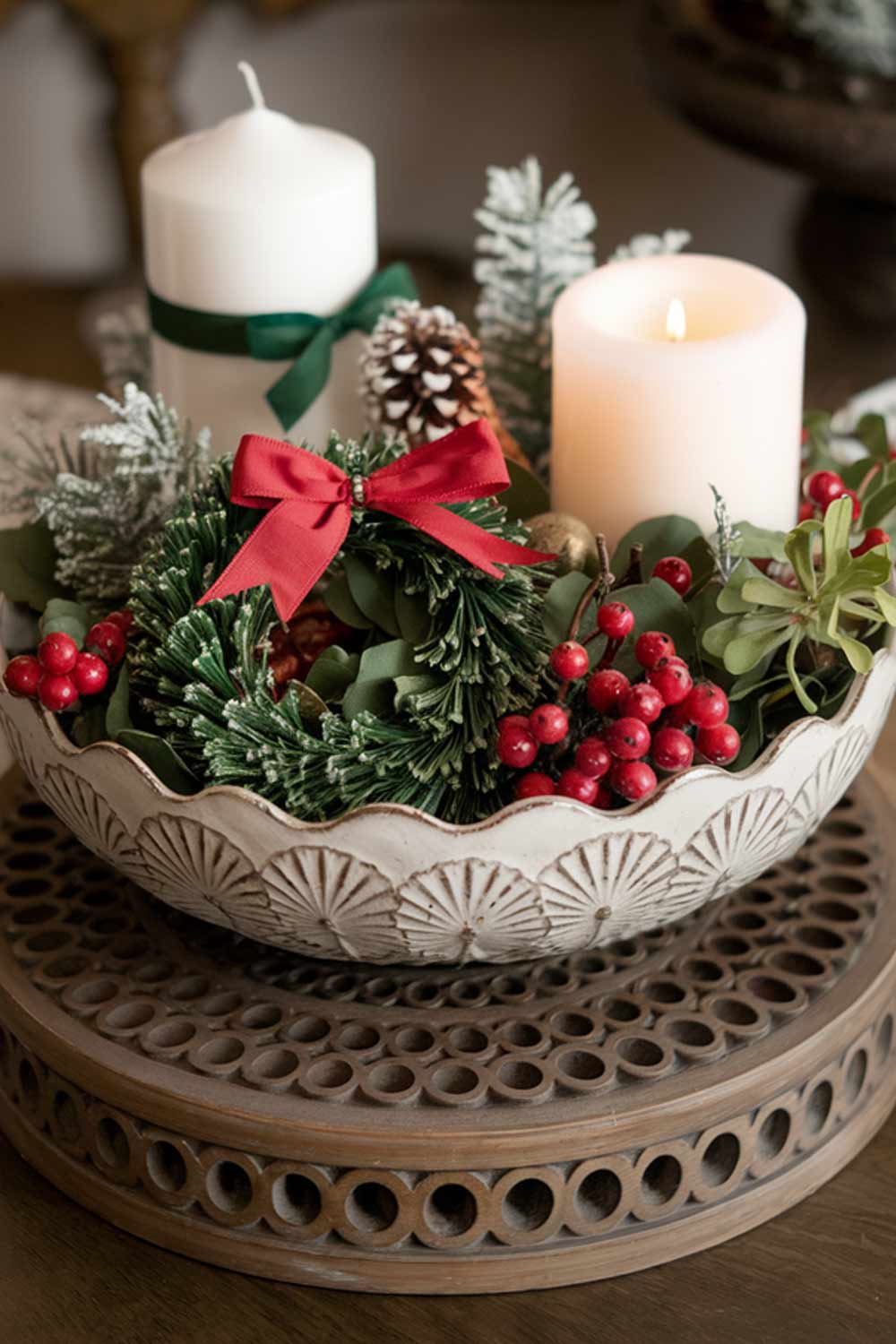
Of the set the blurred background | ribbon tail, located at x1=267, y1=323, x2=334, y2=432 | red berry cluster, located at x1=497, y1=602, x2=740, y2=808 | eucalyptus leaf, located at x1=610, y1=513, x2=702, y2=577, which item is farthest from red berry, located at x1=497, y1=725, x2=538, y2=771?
the blurred background

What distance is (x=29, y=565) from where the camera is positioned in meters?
0.55

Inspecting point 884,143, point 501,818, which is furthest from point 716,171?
point 501,818

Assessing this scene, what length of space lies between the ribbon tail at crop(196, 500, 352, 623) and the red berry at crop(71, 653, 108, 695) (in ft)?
0.13

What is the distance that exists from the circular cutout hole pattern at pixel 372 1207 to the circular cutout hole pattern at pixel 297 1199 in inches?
0.4

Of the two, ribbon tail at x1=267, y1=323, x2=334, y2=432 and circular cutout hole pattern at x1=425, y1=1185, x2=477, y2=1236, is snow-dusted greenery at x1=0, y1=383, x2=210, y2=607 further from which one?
circular cutout hole pattern at x1=425, y1=1185, x2=477, y2=1236

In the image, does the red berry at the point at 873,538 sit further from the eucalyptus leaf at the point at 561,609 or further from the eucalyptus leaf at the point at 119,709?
the eucalyptus leaf at the point at 119,709

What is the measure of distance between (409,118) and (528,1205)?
1448 millimetres

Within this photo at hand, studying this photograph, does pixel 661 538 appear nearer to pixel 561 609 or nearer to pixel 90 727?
pixel 561 609

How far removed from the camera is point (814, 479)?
1.79ft

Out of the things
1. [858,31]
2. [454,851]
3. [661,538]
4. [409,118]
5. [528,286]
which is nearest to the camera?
[454,851]

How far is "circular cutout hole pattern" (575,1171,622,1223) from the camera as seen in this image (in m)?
0.44

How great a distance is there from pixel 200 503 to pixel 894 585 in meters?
0.22

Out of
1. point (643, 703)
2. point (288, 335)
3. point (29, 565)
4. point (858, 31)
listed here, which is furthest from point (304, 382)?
point (858, 31)

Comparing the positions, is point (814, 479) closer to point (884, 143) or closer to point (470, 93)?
point (884, 143)
